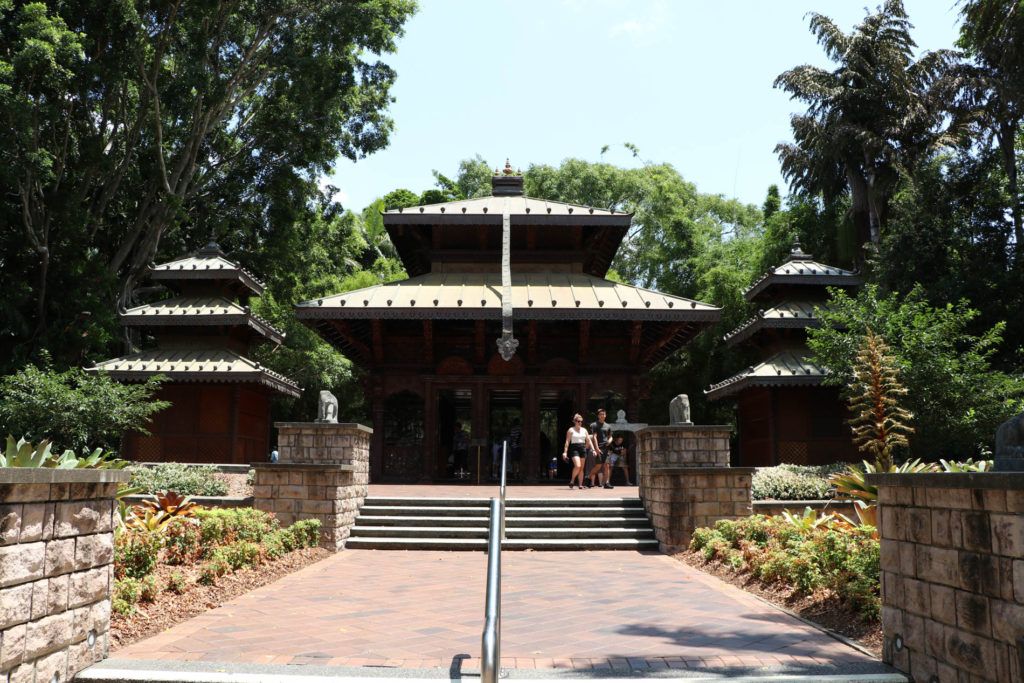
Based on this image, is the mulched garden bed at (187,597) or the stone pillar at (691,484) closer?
the mulched garden bed at (187,597)

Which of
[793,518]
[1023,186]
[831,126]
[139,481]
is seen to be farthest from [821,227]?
[139,481]

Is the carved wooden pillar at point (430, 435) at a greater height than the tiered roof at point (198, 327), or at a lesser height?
lesser

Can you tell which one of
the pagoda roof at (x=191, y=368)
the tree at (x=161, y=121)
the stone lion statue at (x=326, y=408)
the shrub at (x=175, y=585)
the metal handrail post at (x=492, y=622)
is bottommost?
the shrub at (x=175, y=585)

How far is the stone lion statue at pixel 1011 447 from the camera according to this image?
175 inches

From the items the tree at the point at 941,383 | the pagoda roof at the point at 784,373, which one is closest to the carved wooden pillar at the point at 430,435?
the pagoda roof at the point at 784,373

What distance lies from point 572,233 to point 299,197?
39.7ft

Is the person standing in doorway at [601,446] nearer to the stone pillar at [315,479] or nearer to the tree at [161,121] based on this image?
the stone pillar at [315,479]

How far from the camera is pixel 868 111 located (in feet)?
104

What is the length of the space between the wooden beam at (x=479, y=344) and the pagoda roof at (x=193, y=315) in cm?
652

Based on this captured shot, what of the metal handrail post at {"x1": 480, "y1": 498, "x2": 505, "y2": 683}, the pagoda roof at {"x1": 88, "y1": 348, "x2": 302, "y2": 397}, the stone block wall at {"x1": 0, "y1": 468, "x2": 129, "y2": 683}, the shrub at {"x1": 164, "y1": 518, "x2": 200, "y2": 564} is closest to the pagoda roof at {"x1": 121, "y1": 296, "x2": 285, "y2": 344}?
the pagoda roof at {"x1": 88, "y1": 348, "x2": 302, "y2": 397}

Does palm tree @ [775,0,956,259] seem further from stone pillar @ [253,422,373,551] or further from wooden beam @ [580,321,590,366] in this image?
stone pillar @ [253,422,373,551]

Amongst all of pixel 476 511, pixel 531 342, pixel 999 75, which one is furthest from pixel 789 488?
pixel 999 75

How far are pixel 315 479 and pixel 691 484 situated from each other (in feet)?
18.2

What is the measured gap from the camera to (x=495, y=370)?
1925cm
